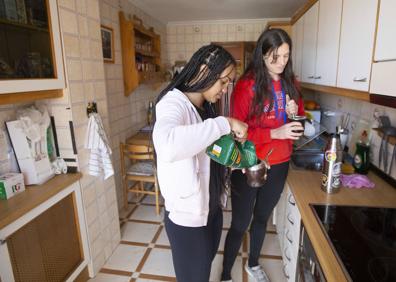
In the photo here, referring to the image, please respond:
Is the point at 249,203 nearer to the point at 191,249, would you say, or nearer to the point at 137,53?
the point at 191,249

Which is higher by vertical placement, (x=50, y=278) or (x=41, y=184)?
(x=41, y=184)

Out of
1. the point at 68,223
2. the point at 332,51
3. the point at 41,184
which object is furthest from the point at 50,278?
the point at 332,51

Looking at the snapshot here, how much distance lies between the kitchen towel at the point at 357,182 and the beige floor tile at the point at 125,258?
1.36 metres

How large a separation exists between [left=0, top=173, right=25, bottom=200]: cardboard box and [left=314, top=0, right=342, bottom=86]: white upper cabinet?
1617 millimetres

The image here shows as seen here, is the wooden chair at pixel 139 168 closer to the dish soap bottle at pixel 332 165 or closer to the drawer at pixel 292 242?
the drawer at pixel 292 242

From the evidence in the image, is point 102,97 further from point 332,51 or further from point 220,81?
point 332,51

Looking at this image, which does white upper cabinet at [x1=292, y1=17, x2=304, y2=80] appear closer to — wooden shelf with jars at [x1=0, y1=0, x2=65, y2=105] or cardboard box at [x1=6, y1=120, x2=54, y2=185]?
wooden shelf with jars at [x1=0, y1=0, x2=65, y2=105]

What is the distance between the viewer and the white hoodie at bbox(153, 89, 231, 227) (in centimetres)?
65

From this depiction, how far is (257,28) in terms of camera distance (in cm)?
339

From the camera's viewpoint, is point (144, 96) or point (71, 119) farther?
point (144, 96)

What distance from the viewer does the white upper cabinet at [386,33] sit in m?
0.85

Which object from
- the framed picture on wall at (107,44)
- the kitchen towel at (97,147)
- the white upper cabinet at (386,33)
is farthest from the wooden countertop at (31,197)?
the white upper cabinet at (386,33)

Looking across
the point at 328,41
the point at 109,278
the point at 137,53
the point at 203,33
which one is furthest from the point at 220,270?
the point at 203,33

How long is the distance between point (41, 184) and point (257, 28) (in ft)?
10.0
